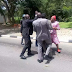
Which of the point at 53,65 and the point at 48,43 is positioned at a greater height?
the point at 48,43

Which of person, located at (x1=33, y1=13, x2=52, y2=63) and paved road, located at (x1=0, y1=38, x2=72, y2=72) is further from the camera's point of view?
person, located at (x1=33, y1=13, x2=52, y2=63)

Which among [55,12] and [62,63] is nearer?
[62,63]

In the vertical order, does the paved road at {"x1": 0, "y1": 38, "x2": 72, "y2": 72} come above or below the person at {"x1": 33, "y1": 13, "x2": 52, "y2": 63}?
below

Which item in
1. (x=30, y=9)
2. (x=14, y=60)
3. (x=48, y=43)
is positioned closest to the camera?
(x=48, y=43)

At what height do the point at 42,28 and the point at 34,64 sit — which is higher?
the point at 42,28

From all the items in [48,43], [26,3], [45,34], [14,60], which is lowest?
[14,60]

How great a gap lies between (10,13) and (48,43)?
48.6 ft

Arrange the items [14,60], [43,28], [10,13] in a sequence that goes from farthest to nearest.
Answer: [10,13] → [14,60] → [43,28]

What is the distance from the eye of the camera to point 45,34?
4.21m

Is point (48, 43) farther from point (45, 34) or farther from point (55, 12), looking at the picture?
point (55, 12)

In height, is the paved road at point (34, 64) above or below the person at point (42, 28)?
below

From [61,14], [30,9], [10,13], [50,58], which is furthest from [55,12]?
[50,58]

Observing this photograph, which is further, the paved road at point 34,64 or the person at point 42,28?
the person at point 42,28

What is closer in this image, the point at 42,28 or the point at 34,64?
the point at 42,28
